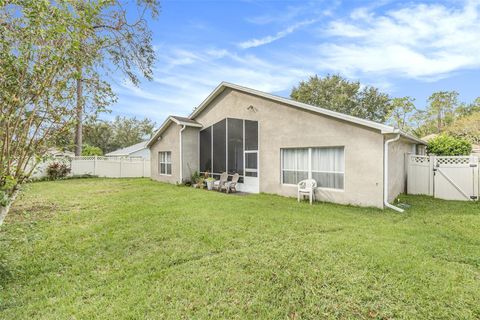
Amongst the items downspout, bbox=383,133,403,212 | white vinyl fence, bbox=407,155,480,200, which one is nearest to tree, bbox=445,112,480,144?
white vinyl fence, bbox=407,155,480,200

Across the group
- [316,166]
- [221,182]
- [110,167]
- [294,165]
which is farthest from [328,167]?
[110,167]

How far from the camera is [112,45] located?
149 inches

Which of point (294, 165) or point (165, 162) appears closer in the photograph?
point (294, 165)

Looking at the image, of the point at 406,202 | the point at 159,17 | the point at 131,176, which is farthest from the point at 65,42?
the point at 131,176

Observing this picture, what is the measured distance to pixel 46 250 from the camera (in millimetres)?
5188

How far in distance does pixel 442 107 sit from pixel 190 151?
39457 millimetres

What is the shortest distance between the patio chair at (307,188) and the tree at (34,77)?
26.3 feet

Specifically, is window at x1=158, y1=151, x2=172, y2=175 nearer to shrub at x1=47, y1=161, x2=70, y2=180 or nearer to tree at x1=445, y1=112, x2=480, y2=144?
shrub at x1=47, y1=161, x2=70, y2=180

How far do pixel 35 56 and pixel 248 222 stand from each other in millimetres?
5545

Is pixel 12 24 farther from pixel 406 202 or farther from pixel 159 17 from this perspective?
pixel 406 202

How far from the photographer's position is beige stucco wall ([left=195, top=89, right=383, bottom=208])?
336 inches

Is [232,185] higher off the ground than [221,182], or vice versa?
[221,182]

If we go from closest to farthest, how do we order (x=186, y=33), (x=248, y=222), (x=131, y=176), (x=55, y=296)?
1. (x=55, y=296)
2. (x=248, y=222)
3. (x=186, y=33)
4. (x=131, y=176)

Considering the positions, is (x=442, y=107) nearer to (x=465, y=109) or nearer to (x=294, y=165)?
(x=465, y=109)
